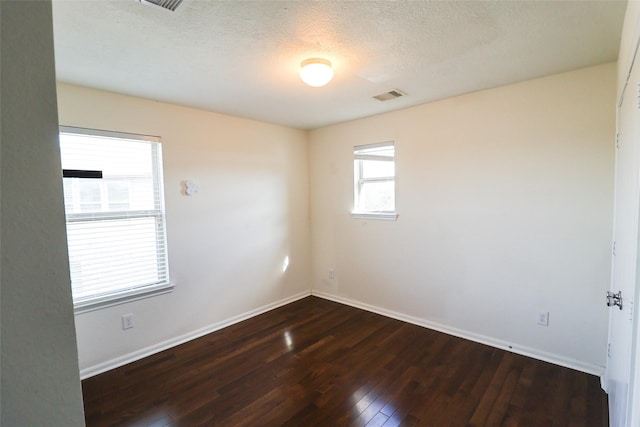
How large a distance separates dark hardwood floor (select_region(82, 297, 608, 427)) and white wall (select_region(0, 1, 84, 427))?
72.0 inches

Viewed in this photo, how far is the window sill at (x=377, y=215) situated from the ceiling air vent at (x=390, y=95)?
130 cm

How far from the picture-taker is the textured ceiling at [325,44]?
159cm

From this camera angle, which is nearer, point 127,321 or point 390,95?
point 127,321

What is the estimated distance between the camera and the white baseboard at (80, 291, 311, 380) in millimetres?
2591

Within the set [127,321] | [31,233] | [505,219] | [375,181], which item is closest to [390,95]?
[375,181]

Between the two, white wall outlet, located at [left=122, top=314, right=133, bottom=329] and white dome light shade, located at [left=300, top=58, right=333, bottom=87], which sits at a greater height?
white dome light shade, located at [left=300, top=58, right=333, bottom=87]

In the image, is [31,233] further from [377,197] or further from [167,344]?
[377,197]

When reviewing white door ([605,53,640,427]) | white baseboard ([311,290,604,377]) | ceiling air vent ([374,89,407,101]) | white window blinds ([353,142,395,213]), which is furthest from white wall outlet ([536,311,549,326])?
ceiling air vent ([374,89,407,101])

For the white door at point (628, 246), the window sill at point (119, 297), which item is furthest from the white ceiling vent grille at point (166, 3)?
the window sill at point (119, 297)

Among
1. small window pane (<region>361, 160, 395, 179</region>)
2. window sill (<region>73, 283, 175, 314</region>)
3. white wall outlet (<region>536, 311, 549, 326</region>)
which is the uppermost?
small window pane (<region>361, 160, 395, 179</region>)

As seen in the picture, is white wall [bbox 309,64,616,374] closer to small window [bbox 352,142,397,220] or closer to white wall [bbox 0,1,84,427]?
small window [bbox 352,142,397,220]

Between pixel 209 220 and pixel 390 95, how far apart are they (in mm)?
2343

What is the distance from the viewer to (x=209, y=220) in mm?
3361

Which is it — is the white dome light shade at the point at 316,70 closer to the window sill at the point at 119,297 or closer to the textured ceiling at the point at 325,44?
the textured ceiling at the point at 325,44
